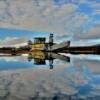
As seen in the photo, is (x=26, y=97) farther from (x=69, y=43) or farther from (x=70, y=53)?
(x=70, y=53)

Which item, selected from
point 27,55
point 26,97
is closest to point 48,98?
point 26,97

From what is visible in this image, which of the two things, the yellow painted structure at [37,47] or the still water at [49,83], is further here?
the yellow painted structure at [37,47]

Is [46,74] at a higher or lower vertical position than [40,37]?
lower

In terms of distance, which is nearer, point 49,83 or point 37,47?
point 49,83

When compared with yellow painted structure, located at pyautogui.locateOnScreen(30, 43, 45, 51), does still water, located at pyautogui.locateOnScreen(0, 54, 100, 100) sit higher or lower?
lower

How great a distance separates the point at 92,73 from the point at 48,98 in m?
1.65

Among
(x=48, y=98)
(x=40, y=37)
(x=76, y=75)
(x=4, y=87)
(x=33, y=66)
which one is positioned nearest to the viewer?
(x=48, y=98)

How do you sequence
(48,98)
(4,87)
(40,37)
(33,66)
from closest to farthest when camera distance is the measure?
(48,98), (4,87), (33,66), (40,37)

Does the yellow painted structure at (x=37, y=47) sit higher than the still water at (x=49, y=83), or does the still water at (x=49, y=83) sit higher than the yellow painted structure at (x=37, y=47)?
the yellow painted structure at (x=37, y=47)

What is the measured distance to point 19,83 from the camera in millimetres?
4297

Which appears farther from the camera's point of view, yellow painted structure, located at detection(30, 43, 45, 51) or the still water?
yellow painted structure, located at detection(30, 43, 45, 51)

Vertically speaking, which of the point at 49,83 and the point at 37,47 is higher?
the point at 37,47

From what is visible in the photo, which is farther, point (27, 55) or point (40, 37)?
point (27, 55)

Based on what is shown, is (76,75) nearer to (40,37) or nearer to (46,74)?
(46,74)
